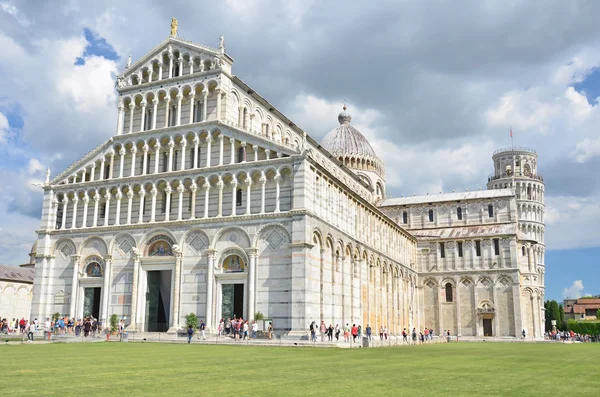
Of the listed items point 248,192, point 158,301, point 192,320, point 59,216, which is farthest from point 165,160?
point 192,320

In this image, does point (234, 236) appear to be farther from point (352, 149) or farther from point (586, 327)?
point (586, 327)

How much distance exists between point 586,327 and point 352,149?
4084cm

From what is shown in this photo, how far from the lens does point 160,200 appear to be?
44000mm

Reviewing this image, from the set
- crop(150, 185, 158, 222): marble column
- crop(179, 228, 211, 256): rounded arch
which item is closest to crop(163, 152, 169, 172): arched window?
crop(150, 185, 158, 222): marble column

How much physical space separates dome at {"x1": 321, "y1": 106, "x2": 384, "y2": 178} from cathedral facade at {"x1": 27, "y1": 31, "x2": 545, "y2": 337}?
20531 mm

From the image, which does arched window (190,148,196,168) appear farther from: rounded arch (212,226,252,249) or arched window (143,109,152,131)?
rounded arch (212,226,252,249)

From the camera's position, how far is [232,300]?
39.5 meters

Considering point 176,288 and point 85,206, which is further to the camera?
point 85,206

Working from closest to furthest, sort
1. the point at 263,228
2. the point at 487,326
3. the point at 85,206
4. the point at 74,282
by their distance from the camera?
1. the point at 263,228
2. the point at 74,282
3. the point at 85,206
4. the point at 487,326

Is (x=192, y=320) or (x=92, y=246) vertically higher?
(x=92, y=246)

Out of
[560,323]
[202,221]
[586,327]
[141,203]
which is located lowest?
[586,327]

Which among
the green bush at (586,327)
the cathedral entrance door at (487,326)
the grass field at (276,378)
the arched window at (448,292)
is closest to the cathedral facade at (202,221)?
the arched window at (448,292)

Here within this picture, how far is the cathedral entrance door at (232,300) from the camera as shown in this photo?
39438 mm

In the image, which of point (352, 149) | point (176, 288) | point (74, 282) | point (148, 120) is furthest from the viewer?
point (352, 149)
